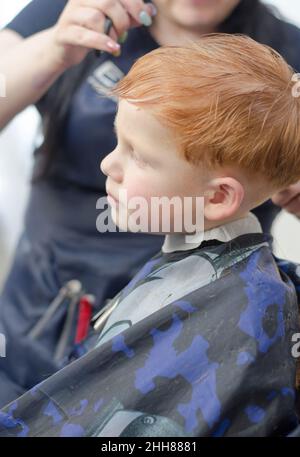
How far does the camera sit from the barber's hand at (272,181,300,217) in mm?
853

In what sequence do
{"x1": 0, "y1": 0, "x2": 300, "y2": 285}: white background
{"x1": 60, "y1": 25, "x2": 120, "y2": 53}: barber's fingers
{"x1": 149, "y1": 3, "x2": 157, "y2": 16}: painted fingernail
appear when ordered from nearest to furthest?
{"x1": 60, "y1": 25, "x2": 120, "y2": 53}: barber's fingers < {"x1": 149, "y1": 3, "x2": 157, "y2": 16}: painted fingernail < {"x1": 0, "y1": 0, "x2": 300, "y2": 285}: white background

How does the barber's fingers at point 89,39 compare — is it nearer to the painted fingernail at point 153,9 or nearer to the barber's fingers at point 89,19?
the barber's fingers at point 89,19

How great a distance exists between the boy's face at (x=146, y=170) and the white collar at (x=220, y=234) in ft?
0.10

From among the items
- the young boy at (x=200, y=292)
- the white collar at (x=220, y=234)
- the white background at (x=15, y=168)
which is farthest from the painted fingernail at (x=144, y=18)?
the white background at (x=15, y=168)

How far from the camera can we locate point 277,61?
70cm

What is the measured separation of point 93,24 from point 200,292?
1.32 ft

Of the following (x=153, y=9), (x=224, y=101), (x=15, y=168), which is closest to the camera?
(x=224, y=101)

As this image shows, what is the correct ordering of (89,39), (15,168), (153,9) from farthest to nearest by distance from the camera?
(15,168)
(153,9)
(89,39)

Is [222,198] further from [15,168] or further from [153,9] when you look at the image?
[15,168]

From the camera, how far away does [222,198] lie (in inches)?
28.2

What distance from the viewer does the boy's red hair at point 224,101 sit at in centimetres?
66

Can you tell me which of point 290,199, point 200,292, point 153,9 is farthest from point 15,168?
point 200,292

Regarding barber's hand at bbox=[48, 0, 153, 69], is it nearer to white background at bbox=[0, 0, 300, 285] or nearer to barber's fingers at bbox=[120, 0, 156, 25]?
barber's fingers at bbox=[120, 0, 156, 25]

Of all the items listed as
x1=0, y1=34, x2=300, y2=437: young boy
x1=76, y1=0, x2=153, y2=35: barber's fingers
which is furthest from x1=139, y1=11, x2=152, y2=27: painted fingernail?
x1=0, y1=34, x2=300, y2=437: young boy
